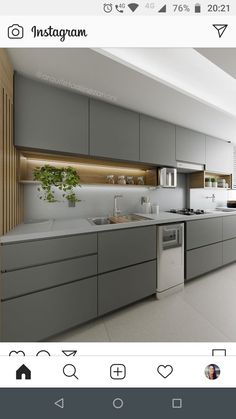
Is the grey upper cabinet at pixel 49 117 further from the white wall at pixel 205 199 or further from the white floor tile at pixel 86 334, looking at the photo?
the white wall at pixel 205 199

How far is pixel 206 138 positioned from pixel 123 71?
74.2 inches

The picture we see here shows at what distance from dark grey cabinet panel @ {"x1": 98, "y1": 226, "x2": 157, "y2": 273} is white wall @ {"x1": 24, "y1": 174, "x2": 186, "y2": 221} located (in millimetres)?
654

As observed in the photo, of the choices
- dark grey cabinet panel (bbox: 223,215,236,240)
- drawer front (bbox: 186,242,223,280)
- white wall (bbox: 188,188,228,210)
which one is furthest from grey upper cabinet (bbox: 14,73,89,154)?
dark grey cabinet panel (bbox: 223,215,236,240)

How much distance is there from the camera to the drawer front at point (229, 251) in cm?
258

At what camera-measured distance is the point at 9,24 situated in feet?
1.75

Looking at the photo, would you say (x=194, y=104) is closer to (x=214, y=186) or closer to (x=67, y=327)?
(x=214, y=186)

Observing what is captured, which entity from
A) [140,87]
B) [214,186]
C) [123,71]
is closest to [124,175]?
[140,87]

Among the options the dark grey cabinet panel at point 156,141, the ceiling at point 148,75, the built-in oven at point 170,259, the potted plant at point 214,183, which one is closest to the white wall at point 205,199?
the potted plant at point 214,183

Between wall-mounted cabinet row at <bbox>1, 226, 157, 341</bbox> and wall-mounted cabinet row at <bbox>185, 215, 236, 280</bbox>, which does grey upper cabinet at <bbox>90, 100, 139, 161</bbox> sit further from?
wall-mounted cabinet row at <bbox>185, 215, 236, 280</bbox>

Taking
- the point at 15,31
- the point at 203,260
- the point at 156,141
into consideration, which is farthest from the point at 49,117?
the point at 203,260

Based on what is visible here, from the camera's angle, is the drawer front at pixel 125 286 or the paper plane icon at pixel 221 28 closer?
the paper plane icon at pixel 221 28

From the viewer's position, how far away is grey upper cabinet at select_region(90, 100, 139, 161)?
1653 mm

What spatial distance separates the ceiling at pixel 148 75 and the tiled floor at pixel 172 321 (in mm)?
1957
